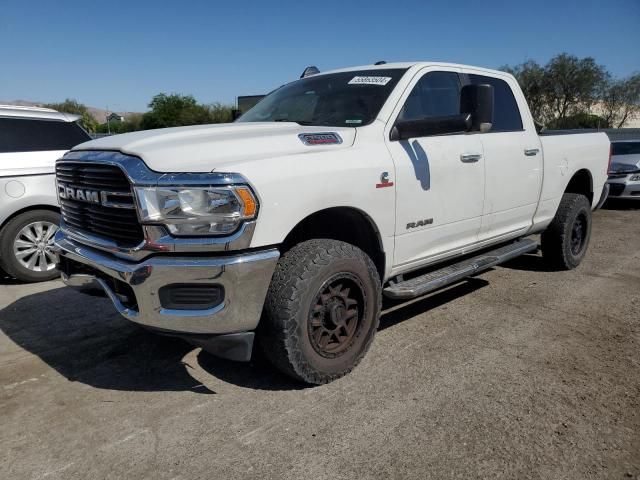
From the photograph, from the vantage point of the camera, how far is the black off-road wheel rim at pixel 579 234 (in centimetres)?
579

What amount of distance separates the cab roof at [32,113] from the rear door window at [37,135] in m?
0.04

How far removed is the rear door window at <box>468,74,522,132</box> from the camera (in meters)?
4.54

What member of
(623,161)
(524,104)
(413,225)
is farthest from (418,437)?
(623,161)

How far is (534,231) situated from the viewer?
5238 mm

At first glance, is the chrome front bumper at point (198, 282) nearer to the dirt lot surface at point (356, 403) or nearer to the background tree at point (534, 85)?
the dirt lot surface at point (356, 403)

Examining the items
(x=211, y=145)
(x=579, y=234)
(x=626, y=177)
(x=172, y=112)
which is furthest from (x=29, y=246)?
(x=172, y=112)

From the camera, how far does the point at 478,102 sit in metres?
3.43

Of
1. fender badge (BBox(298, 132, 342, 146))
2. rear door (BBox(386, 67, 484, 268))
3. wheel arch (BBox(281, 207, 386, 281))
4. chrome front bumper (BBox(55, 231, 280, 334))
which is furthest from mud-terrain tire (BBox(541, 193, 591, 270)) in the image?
chrome front bumper (BBox(55, 231, 280, 334))

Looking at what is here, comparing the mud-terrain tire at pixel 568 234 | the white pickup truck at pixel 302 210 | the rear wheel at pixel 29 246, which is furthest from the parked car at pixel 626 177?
the rear wheel at pixel 29 246

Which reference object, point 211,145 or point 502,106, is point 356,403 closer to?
point 211,145

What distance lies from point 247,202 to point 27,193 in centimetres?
382

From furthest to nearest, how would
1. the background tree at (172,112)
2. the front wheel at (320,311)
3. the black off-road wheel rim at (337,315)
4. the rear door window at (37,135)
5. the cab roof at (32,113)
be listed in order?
the background tree at (172,112)
the cab roof at (32,113)
the rear door window at (37,135)
the black off-road wheel rim at (337,315)
the front wheel at (320,311)

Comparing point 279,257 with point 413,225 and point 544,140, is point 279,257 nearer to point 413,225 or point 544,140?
point 413,225

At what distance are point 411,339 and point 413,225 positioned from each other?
87 centimetres
